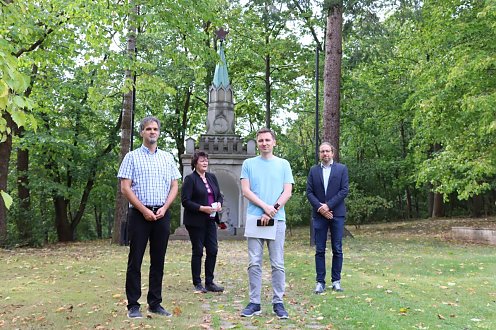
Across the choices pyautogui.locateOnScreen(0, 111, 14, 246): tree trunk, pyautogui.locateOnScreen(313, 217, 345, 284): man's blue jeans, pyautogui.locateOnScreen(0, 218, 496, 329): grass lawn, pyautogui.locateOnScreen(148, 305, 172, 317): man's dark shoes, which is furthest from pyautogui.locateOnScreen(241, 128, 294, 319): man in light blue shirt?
pyautogui.locateOnScreen(0, 111, 14, 246): tree trunk

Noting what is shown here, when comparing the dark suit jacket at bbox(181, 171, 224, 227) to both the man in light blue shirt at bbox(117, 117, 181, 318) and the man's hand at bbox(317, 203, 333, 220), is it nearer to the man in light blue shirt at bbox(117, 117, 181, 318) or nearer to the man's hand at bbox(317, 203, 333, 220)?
the man in light blue shirt at bbox(117, 117, 181, 318)

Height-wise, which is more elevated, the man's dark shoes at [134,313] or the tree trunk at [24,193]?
the tree trunk at [24,193]

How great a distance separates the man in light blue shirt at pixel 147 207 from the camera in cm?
554

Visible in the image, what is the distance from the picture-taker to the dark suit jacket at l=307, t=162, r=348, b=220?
716 cm

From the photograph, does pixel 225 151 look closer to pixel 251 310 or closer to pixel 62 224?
pixel 62 224

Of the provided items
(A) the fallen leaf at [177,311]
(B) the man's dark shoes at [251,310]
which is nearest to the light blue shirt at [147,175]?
(A) the fallen leaf at [177,311]

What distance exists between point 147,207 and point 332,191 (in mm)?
2710

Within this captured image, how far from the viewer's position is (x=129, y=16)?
13.5m

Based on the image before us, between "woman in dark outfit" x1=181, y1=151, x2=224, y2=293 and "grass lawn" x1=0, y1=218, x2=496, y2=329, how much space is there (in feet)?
1.14

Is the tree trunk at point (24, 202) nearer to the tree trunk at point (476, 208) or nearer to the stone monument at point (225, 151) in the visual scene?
the stone monument at point (225, 151)

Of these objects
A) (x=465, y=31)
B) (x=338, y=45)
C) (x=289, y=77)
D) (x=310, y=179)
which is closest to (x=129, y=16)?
(x=338, y=45)

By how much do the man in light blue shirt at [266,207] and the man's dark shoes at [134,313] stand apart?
3.40 ft

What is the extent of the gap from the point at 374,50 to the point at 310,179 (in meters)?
11.7

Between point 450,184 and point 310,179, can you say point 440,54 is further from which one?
point 310,179
